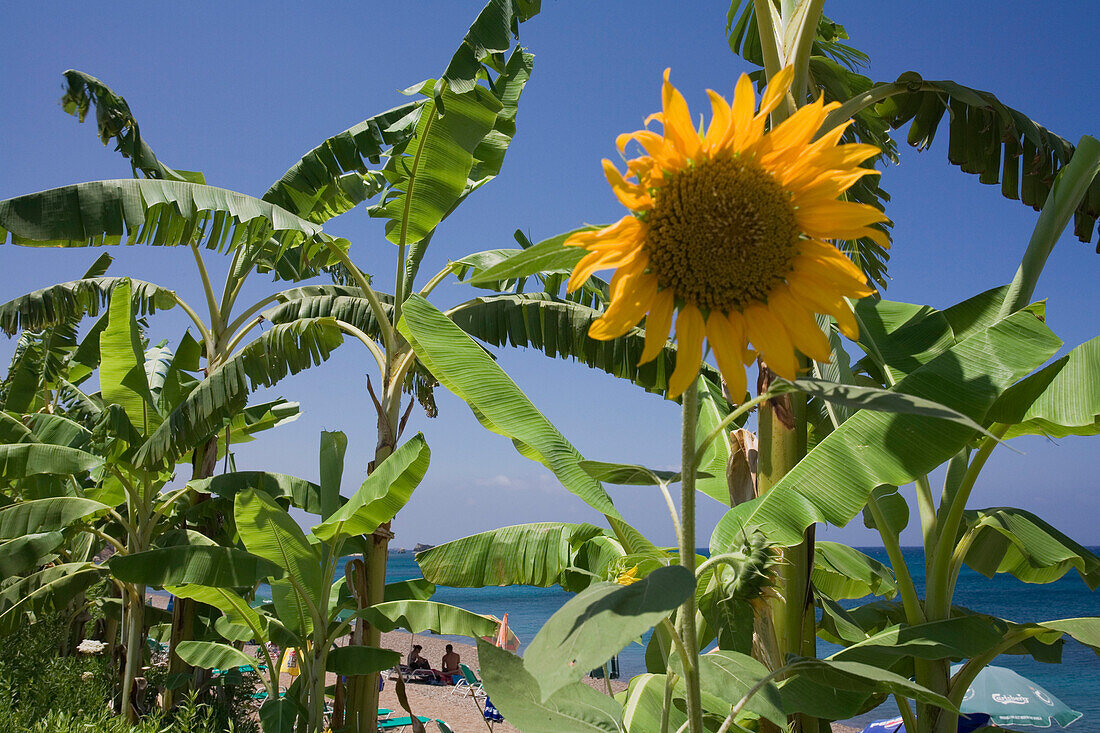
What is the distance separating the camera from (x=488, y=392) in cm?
155

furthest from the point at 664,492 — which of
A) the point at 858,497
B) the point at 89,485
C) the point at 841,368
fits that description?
the point at 89,485

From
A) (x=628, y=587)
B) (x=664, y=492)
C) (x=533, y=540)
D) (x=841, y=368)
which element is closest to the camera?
(x=628, y=587)

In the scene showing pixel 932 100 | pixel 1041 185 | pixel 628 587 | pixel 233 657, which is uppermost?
pixel 932 100

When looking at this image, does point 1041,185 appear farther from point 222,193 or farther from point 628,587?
point 222,193

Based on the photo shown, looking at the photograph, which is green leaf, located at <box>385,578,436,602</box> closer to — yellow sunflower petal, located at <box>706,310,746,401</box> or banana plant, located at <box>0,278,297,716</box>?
banana plant, located at <box>0,278,297,716</box>

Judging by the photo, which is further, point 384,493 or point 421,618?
point 421,618

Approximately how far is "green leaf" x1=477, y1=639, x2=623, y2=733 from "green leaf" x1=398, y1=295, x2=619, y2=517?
Result: 0.34 metres

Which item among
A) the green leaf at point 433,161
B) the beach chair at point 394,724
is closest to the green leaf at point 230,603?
the green leaf at point 433,161

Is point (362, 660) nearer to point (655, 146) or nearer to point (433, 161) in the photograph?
point (433, 161)

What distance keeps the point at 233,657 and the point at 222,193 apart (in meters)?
3.66

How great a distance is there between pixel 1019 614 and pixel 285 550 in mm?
45326

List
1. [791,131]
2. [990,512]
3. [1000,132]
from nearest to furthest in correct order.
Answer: [791,131]
[990,512]
[1000,132]

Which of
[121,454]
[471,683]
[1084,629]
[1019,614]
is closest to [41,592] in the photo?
[121,454]

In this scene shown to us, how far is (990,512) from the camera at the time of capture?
304cm
